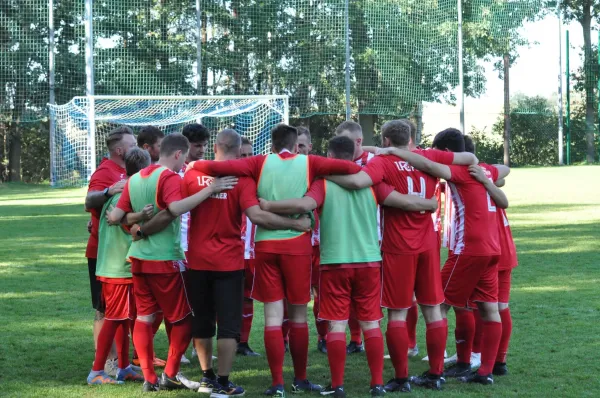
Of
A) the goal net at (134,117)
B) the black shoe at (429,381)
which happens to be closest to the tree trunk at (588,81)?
the goal net at (134,117)

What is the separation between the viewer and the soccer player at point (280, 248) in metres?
5.81

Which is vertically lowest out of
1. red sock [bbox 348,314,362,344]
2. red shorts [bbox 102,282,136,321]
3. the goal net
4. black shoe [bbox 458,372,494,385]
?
black shoe [bbox 458,372,494,385]

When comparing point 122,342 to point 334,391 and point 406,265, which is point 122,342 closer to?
point 334,391

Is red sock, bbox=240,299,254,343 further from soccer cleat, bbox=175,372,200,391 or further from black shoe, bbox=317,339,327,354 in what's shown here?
soccer cleat, bbox=175,372,200,391

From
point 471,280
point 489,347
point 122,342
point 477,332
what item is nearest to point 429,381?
point 489,347

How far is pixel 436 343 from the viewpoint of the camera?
19.9 feet

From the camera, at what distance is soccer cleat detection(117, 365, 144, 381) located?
640 centimetres

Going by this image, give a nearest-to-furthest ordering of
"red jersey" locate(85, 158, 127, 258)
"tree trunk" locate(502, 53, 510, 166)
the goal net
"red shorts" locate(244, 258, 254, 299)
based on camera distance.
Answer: "red jersey" locate(85, 158, 127, 258) → "red shorts" locate(244, 258, 254, 299) → the goal net → "tree trunk" locate(502, 53, 510, 166)

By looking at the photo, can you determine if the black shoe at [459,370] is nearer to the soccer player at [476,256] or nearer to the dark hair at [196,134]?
the soccer player at [476,256]

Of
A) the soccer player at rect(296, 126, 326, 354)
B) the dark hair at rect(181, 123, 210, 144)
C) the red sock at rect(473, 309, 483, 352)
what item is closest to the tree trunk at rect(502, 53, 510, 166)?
the soccer player at rect(296, 126, 326, 354)

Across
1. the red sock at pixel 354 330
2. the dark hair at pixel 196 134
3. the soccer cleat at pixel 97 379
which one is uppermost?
the dark hair at pixel 196 134

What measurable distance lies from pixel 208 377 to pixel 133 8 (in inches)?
1170

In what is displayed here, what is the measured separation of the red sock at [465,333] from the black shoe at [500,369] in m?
0.22

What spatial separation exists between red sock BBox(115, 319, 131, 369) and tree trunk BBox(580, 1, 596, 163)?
41450 mm
